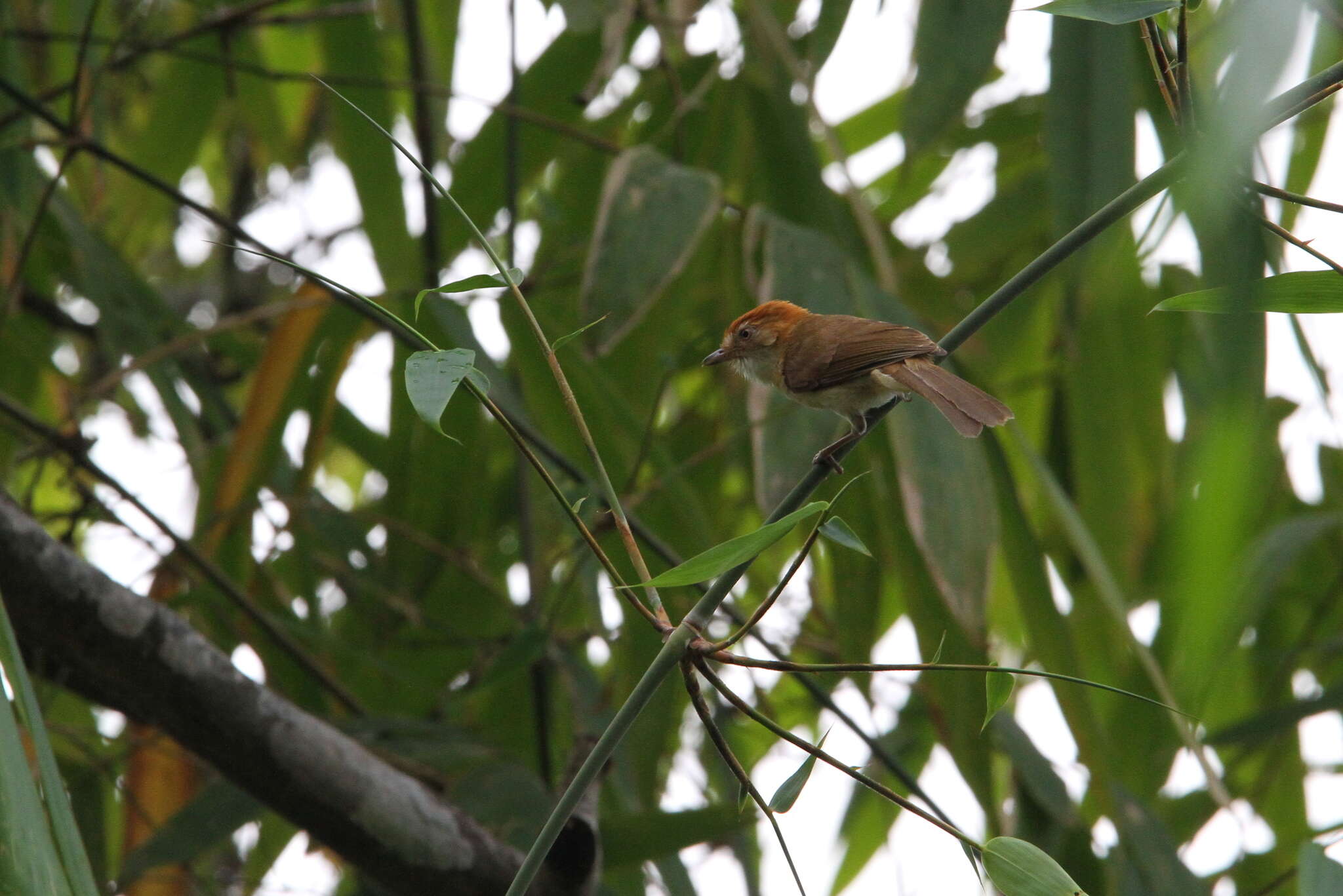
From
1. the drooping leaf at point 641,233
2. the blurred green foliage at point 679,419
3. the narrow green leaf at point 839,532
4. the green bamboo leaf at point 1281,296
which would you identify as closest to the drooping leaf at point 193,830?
the blurred green foliage at point 679,419

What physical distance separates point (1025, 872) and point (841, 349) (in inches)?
54.9

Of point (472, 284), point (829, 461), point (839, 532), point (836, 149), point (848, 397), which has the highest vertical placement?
point (836, 149)

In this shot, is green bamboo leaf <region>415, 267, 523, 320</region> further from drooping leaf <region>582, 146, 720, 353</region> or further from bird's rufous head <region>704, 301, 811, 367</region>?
bird's rufous head <region>704, 301, 811, 367</region>

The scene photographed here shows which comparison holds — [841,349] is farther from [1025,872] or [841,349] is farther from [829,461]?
[1025,872]

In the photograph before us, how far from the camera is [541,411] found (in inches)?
101

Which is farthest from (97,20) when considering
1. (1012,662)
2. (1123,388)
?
(1012,662)

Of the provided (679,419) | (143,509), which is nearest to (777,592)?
(143,509)

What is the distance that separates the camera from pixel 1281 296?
112 cm

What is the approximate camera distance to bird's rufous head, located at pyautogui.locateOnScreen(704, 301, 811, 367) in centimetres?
259

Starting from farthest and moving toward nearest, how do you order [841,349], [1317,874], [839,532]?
[841,349] < [1317,874] < [839,532]

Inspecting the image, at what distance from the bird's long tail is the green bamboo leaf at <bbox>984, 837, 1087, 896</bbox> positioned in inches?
30.0

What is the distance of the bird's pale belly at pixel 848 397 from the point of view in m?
2.37

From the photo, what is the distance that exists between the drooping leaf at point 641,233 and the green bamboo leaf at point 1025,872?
1208mm

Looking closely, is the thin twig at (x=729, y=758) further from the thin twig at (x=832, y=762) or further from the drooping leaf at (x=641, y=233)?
the drooping leaf at (x=641, y=233)
